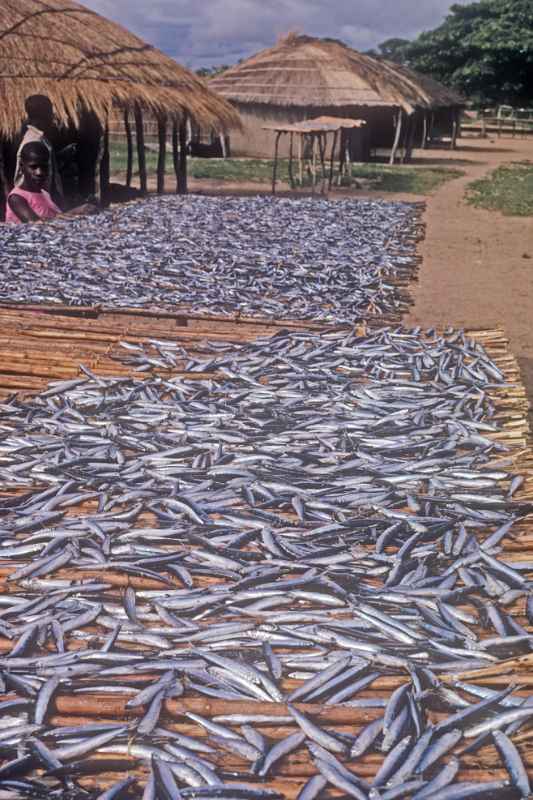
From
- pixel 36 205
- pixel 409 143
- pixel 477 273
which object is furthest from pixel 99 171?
pixel 409 143

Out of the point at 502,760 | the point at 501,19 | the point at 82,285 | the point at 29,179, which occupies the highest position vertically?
the point at 501,19

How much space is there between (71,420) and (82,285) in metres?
3.34

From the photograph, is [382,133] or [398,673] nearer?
[398,673]

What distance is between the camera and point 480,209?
17547mm

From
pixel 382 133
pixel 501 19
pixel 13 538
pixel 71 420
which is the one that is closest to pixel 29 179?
pixel 71 420

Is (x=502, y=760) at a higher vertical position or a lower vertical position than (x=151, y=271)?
lower

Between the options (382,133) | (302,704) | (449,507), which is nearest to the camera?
(302,704)

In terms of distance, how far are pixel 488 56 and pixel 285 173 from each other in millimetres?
30336

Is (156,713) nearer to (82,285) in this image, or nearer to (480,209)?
(82,285)

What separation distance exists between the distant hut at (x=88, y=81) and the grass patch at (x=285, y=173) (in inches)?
169

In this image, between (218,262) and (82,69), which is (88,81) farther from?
(218,262)

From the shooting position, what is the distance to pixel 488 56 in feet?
158

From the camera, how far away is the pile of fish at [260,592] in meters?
2.26

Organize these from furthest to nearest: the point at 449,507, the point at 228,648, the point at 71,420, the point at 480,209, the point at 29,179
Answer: the point at 480,209 → the point at 29,179 → the point at 71,420 → the point at 449,507 → the point at 228,648
